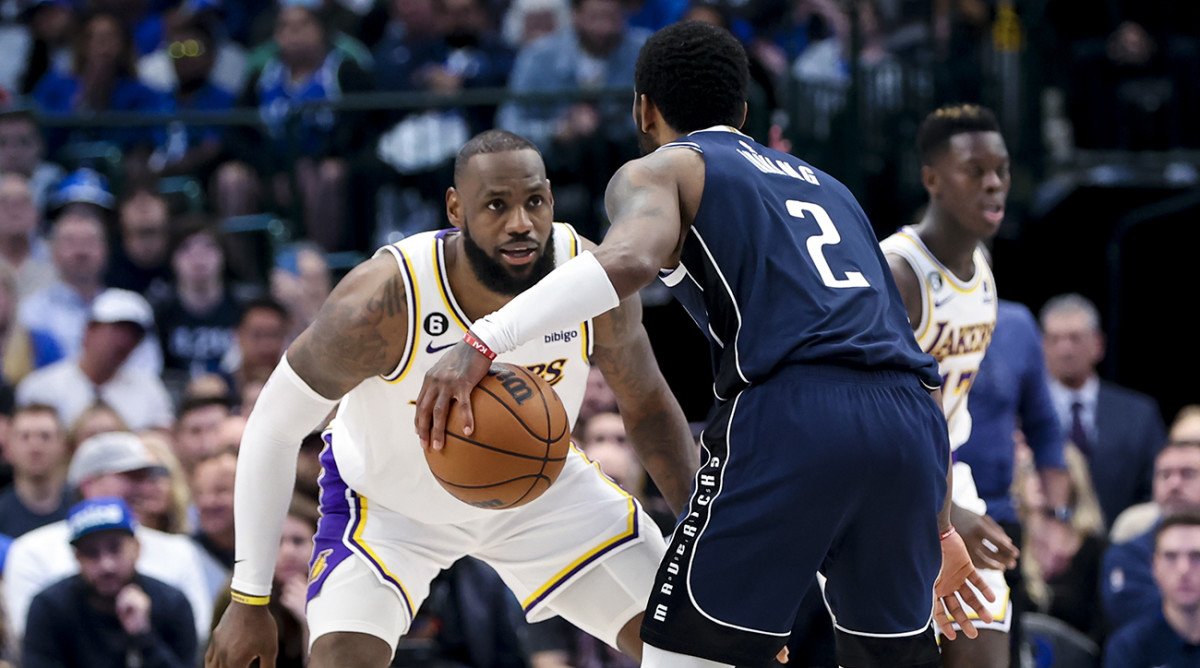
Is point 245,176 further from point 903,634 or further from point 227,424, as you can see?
point 903,634

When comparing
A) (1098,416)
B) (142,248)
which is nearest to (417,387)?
(1098,416)

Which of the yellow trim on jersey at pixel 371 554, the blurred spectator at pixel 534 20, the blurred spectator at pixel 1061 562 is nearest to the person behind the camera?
the yellow trim on jersey at pixel 371 554

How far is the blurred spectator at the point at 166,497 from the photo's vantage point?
763 centimetres

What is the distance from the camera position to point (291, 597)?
6504 mm

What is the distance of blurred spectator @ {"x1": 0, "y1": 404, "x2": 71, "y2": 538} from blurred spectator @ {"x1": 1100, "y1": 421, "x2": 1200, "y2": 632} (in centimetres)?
518

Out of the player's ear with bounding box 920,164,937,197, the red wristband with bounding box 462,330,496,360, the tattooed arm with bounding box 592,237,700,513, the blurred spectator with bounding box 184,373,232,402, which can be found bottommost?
the blurred spectator with bounding box 184,373,232,402

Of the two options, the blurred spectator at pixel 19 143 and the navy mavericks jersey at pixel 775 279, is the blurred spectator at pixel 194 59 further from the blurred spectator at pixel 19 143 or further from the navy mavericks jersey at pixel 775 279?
the navy mavericks jersey at pixel 775 279

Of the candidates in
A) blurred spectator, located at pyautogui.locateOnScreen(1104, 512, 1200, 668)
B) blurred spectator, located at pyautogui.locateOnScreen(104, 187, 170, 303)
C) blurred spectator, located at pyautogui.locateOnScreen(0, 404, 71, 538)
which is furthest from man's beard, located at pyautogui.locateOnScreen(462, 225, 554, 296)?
blurred spectator, located at pyautogui.locateOnScreen(104, 187, 170, 303)

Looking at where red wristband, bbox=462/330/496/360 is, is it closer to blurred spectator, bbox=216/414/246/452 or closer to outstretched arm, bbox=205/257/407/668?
outstretched arm, bbox=205/257/407/668

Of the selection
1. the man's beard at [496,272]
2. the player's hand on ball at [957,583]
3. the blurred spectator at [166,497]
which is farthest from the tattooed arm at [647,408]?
the blurred spectator at [166,497]

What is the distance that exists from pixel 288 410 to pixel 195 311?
5444 mm

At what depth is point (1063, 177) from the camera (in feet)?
31.7

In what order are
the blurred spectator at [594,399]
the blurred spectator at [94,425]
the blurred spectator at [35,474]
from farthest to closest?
the blurred spectator at [94,425] → the blurred spectator at [594,399] → the blurred spectator at [35,474]

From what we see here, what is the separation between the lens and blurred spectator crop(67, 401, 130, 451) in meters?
8.16
